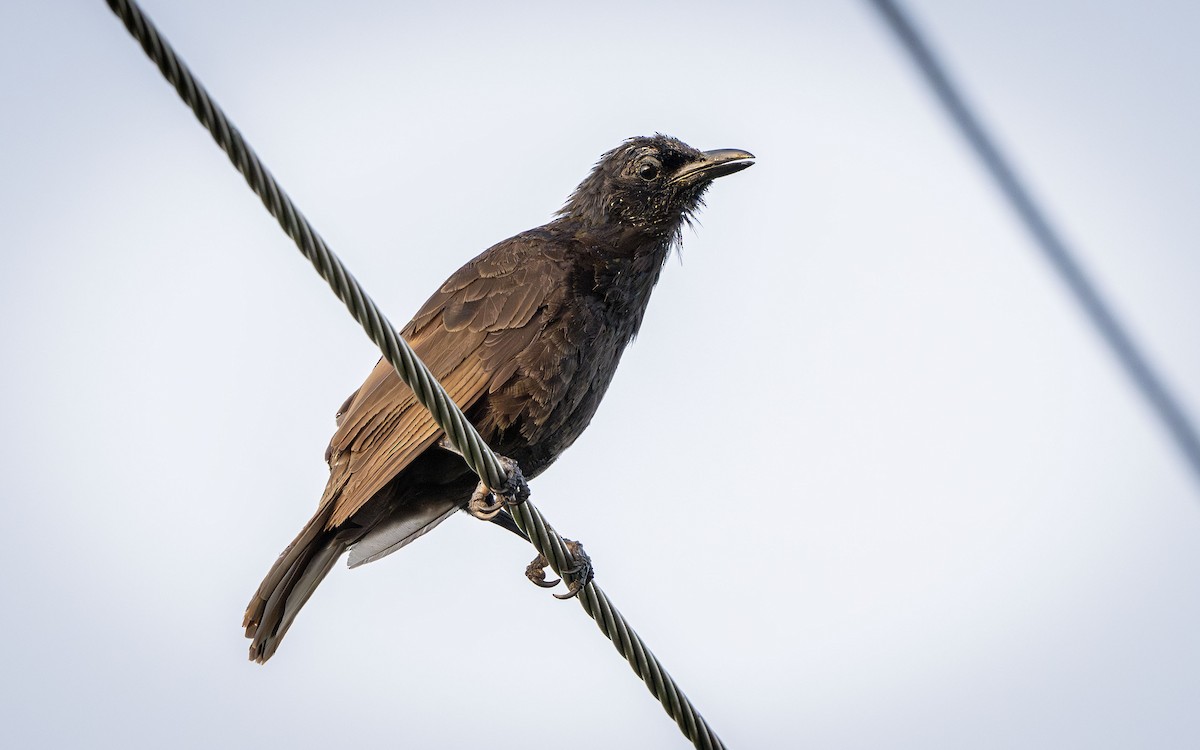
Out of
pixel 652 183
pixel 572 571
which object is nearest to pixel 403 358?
pixel 572 571

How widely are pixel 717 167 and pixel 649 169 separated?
336mm

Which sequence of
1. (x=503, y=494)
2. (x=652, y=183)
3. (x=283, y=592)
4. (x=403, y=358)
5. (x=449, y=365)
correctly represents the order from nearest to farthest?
(x=403, y=358) < (x=503, y=494) < (x=283, y=592) < (x=449, y=365) < (x=652, y=183)

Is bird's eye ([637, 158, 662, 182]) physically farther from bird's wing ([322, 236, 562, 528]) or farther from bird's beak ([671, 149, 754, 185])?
bird's wing ([322, 236, 562, 528])

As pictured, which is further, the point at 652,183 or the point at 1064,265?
the point at 652,183

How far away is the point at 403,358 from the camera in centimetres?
330

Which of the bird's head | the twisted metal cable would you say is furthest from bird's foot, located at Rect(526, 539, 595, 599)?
the bird's head

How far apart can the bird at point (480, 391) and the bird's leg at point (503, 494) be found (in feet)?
0.07

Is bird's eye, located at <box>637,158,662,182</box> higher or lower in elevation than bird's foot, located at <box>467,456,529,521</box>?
higher

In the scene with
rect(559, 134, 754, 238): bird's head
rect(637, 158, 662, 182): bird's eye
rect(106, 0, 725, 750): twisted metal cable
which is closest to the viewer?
rect(106, 0, 725, 750): twisted metal cable

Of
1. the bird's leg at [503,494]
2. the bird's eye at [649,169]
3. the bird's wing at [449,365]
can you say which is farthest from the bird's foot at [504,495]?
the bird's eye at [649,169]

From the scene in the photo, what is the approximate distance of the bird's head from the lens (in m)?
5.71

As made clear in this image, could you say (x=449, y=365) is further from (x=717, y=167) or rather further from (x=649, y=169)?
(x=717, y=167)

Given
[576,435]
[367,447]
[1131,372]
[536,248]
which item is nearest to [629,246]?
[536,248]

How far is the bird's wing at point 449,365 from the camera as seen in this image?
4.84 meters
